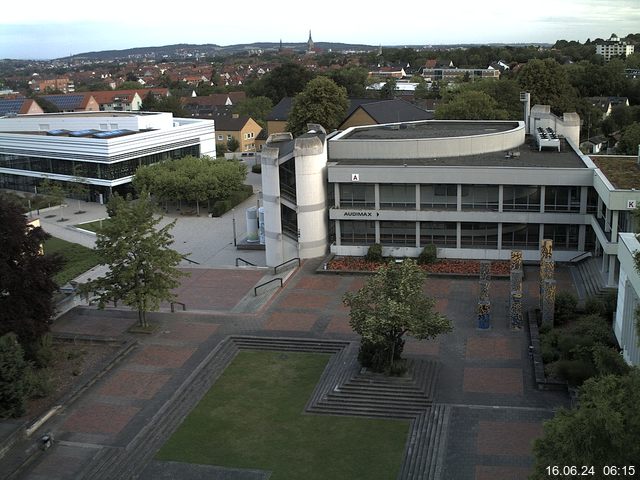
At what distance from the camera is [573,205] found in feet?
125

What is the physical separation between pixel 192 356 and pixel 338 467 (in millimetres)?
9924

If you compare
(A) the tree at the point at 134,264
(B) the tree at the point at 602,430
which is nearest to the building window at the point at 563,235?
(A) the tree at the point at 134,264

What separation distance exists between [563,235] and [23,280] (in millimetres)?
26568

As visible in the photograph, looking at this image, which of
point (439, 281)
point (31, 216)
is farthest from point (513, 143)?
point (31, 216)

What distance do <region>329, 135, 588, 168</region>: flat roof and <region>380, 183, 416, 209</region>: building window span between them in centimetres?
170

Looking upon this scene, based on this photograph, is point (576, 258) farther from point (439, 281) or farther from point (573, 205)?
point (439, 281)

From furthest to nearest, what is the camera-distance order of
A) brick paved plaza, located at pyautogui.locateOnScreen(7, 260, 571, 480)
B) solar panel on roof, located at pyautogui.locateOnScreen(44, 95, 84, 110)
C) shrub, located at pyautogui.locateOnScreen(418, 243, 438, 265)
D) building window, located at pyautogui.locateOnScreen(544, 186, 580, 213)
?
solar panel on roof, located at pyautogui.locateOnScreen(44, 95, 84, 110), shrub, located at pyautogui.locateOnScreen(418, 243, 438, 265), building window, located at pyautogui.locateOnScreen(544, 186, 580, 213), brick paved plaza, located at pyautogui.locateOnScreen(7, 260, 571, 480)

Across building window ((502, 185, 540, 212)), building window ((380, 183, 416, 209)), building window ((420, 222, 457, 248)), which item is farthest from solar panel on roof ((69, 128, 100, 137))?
building window ((502, 185, 540, 212))

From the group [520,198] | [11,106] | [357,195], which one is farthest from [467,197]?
[11,106]

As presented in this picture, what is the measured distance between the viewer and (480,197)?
128 feet

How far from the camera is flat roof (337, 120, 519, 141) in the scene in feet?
151

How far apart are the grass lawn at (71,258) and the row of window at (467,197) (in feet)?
50.7

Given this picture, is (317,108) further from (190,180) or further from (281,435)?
(281,435)

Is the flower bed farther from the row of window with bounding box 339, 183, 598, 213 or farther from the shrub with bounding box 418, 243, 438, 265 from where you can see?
the row of window with bounding box 339, 183, 598, 213
